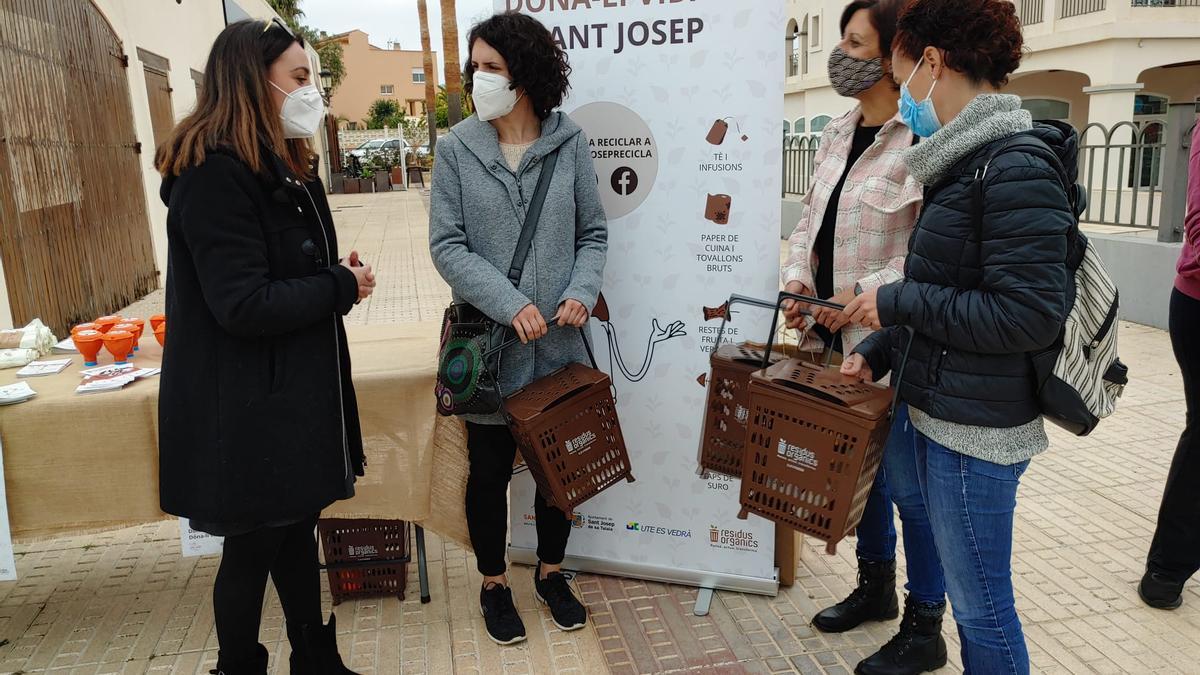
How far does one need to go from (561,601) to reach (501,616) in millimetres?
233

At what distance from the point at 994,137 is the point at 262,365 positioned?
184cm

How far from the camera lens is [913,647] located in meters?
2.65

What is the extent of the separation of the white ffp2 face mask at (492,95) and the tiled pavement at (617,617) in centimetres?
187

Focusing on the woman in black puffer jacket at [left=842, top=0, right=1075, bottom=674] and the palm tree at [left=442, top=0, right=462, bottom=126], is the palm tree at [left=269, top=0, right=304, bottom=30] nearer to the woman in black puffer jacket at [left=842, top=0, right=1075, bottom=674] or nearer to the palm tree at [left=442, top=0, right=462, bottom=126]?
the palm tree at [left=442, top=0, right=462, bottom=126]

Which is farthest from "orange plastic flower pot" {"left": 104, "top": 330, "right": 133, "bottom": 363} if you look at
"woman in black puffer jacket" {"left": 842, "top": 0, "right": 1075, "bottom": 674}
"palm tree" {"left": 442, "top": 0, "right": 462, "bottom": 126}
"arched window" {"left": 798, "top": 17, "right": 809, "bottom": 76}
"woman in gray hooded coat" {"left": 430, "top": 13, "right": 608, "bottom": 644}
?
"arched window" {"left": 798, "top": 17, "right": 809, "bottom": 76}

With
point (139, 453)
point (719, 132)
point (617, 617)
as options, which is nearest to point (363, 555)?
point (139, 453)

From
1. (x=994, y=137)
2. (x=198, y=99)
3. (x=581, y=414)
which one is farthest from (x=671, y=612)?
(x=198, y=99)

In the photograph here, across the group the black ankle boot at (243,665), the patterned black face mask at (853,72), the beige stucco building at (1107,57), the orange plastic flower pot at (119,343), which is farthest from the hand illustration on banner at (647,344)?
the beige stucco building at (1107,57)

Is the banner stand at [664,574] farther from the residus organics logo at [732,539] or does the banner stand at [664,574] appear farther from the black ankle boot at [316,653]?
the black ankle boot at [316,653]

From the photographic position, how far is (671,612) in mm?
3141

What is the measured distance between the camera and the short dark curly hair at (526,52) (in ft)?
8.79

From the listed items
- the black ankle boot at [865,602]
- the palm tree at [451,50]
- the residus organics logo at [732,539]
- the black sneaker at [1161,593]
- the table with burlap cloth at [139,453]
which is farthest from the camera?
the palm tree at [451,50]

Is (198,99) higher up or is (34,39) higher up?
(34,39)

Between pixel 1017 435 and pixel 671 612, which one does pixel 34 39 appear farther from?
pixel 1017 435
